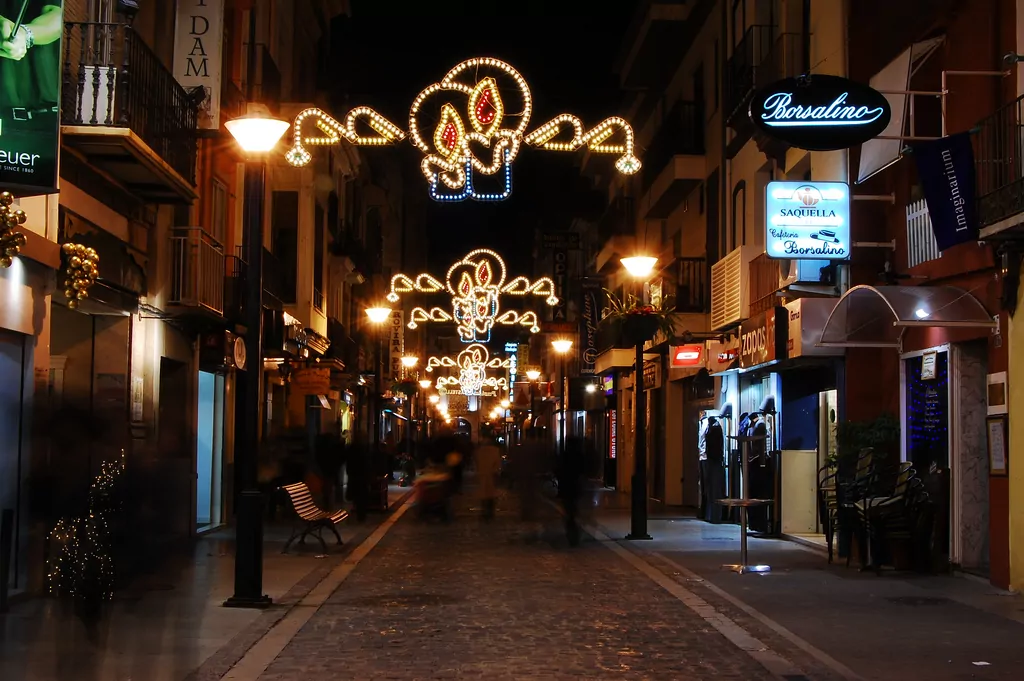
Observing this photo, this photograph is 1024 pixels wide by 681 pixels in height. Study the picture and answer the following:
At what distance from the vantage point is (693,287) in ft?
92.0

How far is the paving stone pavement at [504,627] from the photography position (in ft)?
29.6

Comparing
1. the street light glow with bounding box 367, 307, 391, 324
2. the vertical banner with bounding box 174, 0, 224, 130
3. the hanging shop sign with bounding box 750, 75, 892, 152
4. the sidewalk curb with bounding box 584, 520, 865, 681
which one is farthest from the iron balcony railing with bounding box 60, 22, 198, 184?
the street light glow with bounding box 367, 307, 391, 324

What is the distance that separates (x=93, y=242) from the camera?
1487 centimetres

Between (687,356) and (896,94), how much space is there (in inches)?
417

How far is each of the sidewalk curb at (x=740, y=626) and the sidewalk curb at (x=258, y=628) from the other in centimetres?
397

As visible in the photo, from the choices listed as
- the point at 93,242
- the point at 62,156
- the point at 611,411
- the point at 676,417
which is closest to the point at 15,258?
the point at 62,156

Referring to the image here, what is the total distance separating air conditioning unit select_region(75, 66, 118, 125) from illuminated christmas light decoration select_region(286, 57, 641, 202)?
4.01 m

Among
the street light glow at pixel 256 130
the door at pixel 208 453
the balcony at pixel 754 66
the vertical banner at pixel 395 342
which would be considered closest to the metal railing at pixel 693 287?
the balcony at pixel 754 66

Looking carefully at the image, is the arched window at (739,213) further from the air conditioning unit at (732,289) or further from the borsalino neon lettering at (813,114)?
the borsalino neon lettering at (813,114)

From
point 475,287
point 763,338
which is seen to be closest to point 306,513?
point 763,338

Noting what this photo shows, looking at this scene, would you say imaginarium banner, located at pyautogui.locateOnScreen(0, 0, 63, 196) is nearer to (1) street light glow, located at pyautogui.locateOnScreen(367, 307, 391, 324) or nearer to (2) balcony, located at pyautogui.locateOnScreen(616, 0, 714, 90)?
(2) balcony, located at pyautogui.locateOnScreen(616, 0, 714, 90)

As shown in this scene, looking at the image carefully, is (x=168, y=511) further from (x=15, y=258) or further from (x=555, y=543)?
(x=555, y=543)

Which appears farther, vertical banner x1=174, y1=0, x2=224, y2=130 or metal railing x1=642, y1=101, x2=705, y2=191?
metal railing x1=642, y1=101, x2=705, y2=191

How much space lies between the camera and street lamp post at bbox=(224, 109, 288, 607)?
12.1 m
